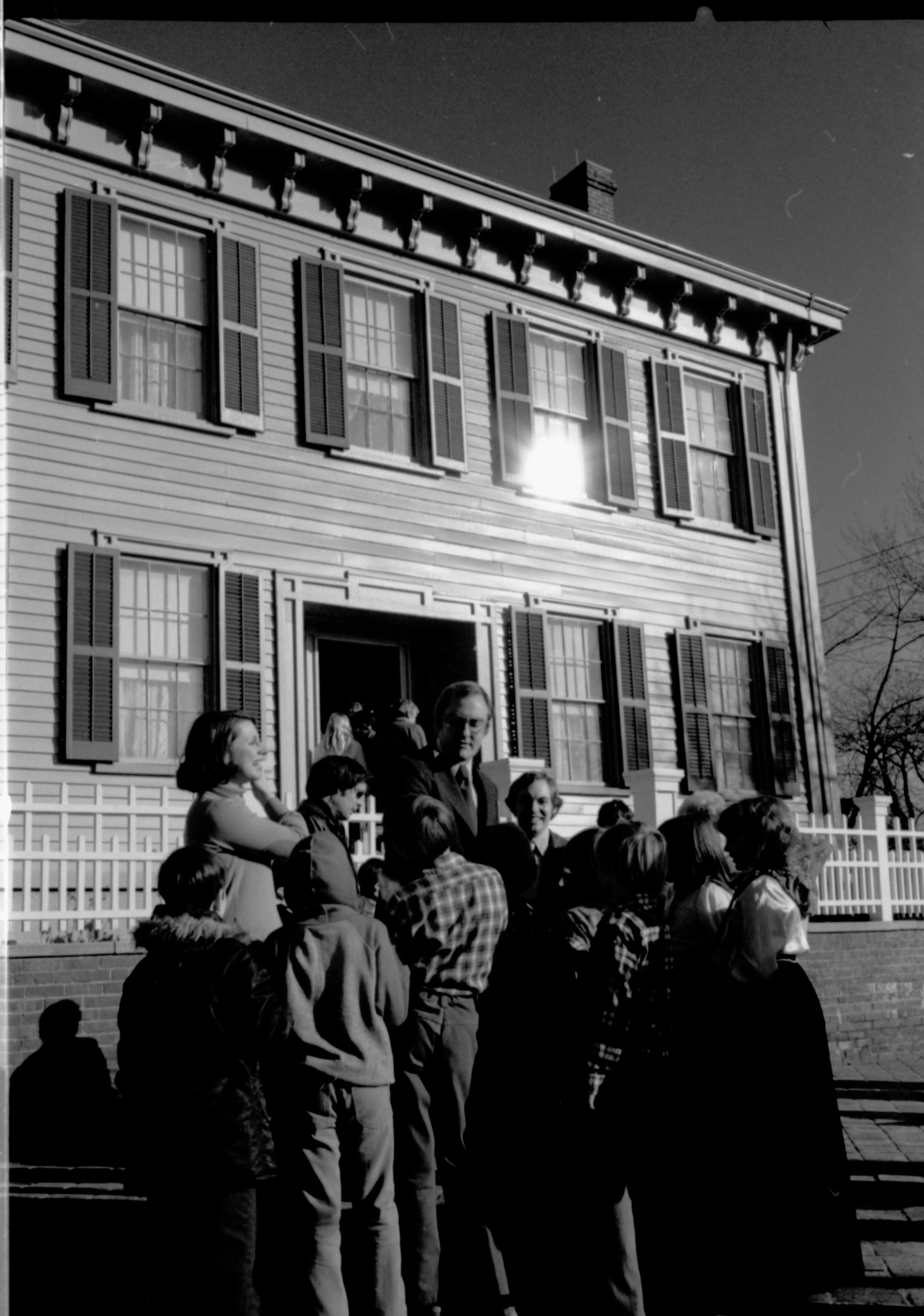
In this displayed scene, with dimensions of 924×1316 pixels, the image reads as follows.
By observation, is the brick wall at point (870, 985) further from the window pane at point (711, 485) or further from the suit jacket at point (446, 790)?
the suit jacket at point (446, 790)

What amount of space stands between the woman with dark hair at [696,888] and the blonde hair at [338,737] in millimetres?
3463

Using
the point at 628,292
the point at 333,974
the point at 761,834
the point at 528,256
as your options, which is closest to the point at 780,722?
the point at 628,292

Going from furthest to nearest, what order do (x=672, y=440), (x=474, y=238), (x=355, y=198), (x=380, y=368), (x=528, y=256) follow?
1. (x=672, y=440)
2. (x=528, y=256)
3. (x=474, y=238)
4. (x=380, y=368)
5. (x=355, y=198)

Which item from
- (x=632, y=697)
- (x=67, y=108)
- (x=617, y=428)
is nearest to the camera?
(x=67, y=108)

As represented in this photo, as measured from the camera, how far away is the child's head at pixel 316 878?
13.2 ft

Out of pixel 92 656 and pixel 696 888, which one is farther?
pixel 92 656

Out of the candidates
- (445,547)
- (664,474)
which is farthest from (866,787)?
(445,547)

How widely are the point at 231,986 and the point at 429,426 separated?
30.3 ft

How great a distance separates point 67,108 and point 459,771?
7300mm

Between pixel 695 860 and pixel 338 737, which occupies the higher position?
pixel 338 737

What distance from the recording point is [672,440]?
46.8ft

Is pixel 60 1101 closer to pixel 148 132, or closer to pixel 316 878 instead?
pixel 316 878

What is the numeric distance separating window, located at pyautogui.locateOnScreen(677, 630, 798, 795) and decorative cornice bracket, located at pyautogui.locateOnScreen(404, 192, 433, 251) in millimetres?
4787

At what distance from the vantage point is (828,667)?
1196 inches
